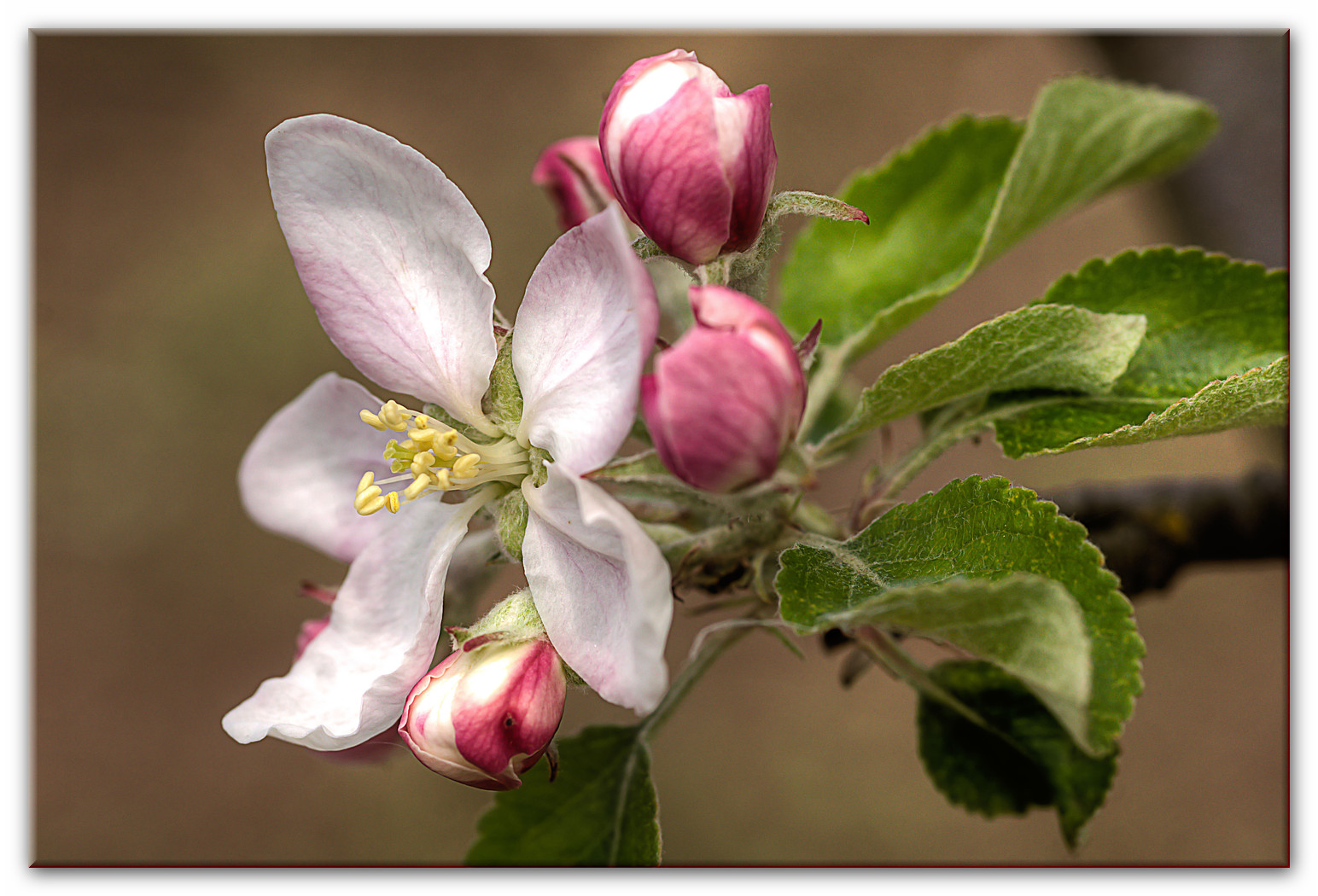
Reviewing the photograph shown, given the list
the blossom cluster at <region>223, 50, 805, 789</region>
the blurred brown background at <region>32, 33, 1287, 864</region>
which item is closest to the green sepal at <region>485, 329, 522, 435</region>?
the blossom cluster at <region>223, 50, 805, 789</region>

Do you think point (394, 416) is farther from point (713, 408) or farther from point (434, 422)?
point (713, 408)

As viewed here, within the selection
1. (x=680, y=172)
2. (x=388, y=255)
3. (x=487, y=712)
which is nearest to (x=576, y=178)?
(x=388, y=255)

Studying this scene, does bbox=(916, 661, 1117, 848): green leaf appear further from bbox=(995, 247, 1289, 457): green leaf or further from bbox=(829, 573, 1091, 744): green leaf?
bbox=(829, 573, 1091, 744): green leaf

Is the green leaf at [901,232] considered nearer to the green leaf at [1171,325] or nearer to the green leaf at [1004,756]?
the green leaf at [1171,325]

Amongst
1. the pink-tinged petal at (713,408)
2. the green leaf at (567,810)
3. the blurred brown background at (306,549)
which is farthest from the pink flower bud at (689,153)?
the blurred brown background at (306,549)

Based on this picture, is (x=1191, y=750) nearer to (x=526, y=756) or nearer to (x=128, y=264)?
(x=526, y=756)

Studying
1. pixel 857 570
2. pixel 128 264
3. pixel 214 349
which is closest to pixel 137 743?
pixel 214 349
